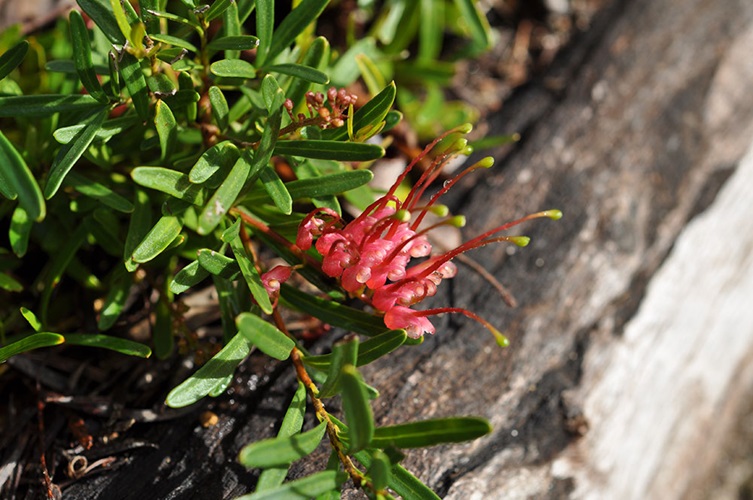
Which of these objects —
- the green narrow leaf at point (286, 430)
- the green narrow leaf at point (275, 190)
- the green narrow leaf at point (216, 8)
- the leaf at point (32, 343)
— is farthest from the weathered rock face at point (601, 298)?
the green narrow leaf at point (216, 8)

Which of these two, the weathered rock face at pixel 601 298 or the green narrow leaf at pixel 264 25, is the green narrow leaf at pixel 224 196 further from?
the weathered rock face at pixel 601 298

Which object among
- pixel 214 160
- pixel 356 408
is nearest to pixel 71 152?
pixel 214 160

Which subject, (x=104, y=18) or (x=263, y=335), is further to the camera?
(x=104, y=18)

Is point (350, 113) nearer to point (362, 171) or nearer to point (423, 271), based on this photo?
point (362, 171)

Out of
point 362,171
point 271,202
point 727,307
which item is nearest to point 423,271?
point 362,171

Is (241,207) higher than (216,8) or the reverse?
the reverse

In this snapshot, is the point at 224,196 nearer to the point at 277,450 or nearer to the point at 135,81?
the point at 135,81

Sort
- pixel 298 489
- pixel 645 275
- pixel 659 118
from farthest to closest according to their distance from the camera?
1. pixel 659 118
2. pixel 645 275
3. pixel 298 489
